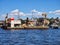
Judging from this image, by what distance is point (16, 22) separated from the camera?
14188 cm

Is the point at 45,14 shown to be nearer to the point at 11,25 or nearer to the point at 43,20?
the point at 43,20

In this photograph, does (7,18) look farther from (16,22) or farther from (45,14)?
(45,14)

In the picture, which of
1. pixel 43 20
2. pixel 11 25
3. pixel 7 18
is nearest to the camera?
pixel 11 25

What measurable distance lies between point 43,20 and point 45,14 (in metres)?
22.9

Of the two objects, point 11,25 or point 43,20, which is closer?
point 11,25

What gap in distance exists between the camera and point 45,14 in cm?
15950

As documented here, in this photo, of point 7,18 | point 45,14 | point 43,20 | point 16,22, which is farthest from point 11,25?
point 43,20

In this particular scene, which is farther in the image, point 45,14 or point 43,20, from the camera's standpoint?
point 43,20

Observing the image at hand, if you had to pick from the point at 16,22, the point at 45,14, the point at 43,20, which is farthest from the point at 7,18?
the point at 43,20

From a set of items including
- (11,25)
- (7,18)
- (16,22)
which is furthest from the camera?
(7,18)

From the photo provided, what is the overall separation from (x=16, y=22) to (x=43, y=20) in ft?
144

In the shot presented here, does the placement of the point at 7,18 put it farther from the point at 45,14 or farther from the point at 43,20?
the point at 43,20

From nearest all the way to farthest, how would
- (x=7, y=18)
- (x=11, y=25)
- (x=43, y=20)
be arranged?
1. (x=11, y=25)
2. (x=7, y=18)
3. (x=43, y=20)

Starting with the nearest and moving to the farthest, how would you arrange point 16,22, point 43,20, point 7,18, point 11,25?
point 11,25 → point 16,22 → point 7,18 → point 43,20
